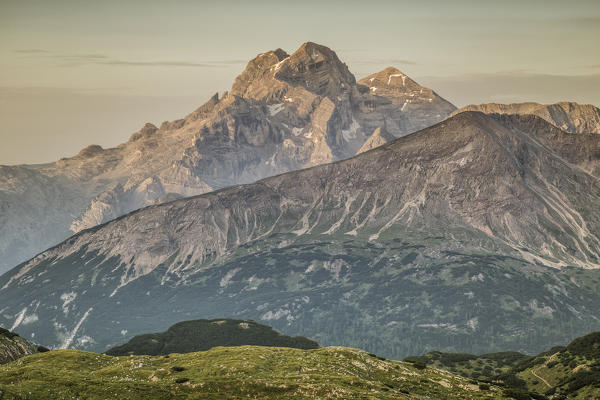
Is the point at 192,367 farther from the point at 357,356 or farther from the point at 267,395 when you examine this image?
the point at 357,356

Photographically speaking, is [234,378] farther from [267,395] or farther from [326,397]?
[326,397]

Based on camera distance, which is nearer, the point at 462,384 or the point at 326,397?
the point at 326,397

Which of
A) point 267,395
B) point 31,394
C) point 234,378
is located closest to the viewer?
point 31,394

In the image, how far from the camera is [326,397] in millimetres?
144375

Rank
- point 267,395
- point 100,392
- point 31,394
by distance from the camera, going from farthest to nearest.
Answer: point 267,395, point 100,392, point 31,394

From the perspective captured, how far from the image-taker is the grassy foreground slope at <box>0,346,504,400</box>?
14188cm

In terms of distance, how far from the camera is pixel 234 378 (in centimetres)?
16162

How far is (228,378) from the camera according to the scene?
16200cm

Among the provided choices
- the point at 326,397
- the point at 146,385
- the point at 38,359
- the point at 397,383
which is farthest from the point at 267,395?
the point at 38,359

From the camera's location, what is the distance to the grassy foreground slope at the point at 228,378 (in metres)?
142

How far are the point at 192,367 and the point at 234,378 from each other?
2083cm

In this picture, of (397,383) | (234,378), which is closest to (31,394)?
(234,378)

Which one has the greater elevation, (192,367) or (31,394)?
(31,394)

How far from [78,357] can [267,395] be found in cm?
6849
